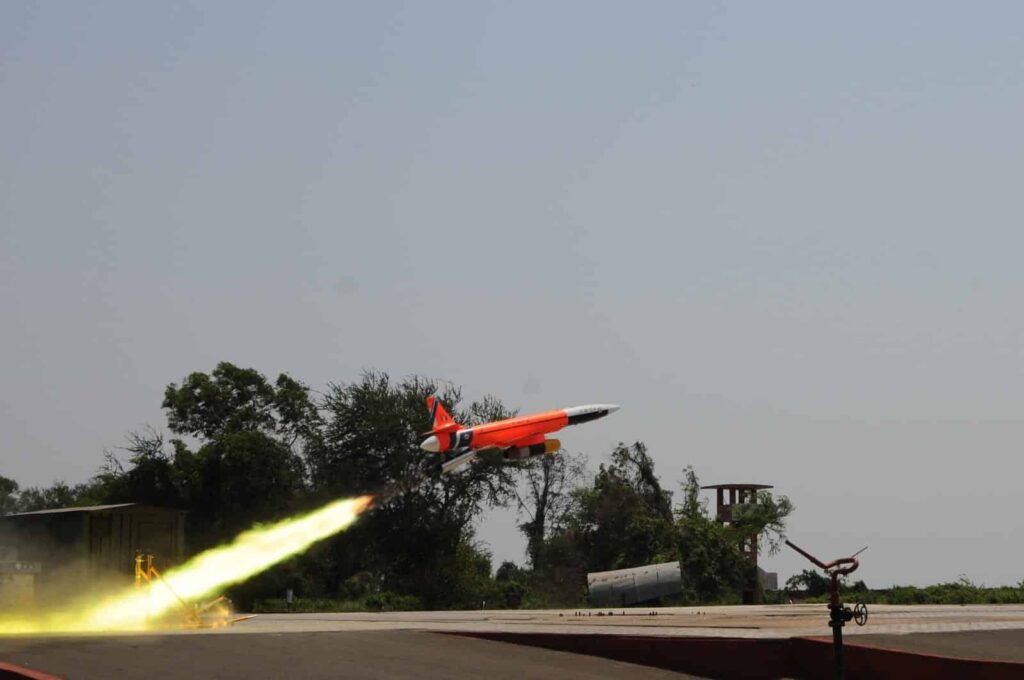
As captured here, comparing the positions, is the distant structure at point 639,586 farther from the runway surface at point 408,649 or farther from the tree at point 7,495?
the tree at point 7,495

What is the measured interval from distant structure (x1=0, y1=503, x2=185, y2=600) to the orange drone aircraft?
20.3 meters

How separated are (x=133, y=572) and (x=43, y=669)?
2270 centimetres

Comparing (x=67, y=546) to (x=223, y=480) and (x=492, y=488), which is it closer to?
(x=223, y=480)

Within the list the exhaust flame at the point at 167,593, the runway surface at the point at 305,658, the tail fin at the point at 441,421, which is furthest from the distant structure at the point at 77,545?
the tail fin at the point at 441,421

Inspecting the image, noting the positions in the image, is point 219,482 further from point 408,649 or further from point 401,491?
point 408,649

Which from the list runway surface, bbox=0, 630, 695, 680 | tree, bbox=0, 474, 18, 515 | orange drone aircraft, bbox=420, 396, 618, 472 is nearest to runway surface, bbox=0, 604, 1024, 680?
runway surface, bbox=0, 630, 695, 680

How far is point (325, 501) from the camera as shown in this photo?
8488 centimetres

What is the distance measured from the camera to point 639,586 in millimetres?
66188

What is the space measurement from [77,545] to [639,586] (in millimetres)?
31625

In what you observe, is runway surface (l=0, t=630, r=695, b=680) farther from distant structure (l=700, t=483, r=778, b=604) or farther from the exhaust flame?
distant structure (l=700, t=483, r=778, b=604)

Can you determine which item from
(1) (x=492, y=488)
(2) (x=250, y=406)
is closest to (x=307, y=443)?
(2) (x=250, y=406)

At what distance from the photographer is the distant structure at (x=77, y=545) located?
141 ft

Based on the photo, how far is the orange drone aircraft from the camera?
63.1 m

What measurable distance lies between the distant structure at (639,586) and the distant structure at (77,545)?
27589 mm
